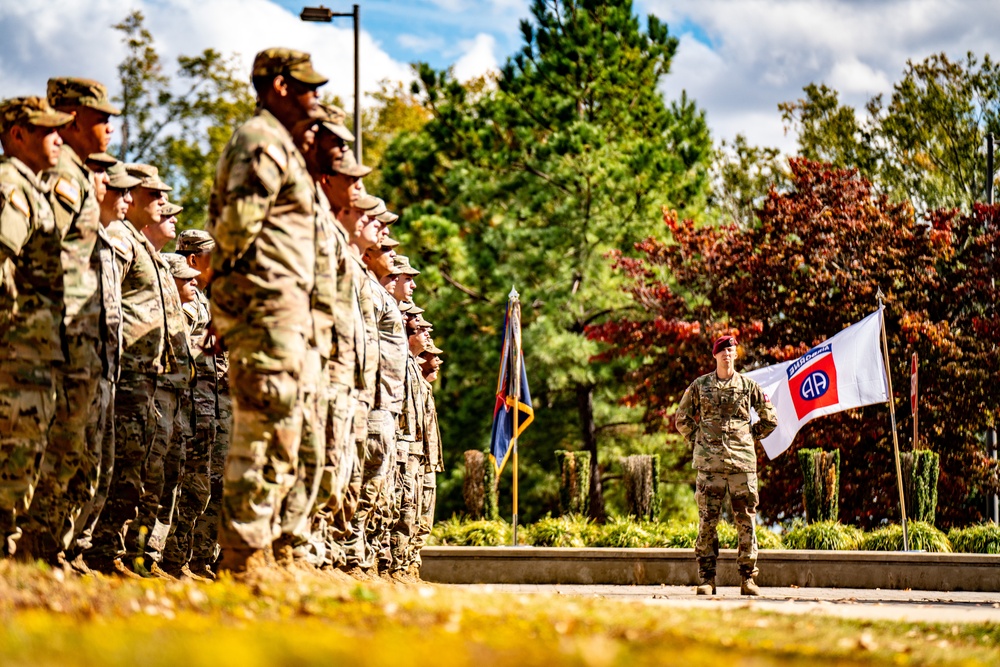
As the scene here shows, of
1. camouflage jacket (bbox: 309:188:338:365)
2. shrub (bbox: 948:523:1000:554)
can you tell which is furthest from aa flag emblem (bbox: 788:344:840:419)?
camouflage jacket (bbox: 309:188:338:365)

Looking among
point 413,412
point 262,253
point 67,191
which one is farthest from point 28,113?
point 413,412

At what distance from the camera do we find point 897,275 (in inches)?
1053

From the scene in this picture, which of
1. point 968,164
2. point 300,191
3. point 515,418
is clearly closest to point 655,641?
point 300,191

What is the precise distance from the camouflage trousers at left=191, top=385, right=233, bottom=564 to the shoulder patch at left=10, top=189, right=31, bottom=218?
11.5ft

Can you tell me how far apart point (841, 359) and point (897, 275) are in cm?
799

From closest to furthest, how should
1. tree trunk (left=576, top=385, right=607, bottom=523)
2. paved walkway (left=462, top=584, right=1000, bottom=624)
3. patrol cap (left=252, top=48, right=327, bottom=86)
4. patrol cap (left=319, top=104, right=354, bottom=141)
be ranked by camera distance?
patrol cap (left=252, top=48, right=327, bottom=86) < patrol cap (left=319, top=104, right=354, bottom=141) < paved walkway (left=462, top=584, right=1000, bottom=624) < tree trunk (left=576, top=385, right=607, bottom=523)

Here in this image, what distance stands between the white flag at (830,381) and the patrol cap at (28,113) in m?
12.2

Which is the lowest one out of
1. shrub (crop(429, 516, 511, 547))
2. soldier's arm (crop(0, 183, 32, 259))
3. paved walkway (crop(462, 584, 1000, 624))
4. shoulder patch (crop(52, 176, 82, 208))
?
paved walkway (crop(462, 584, 1000, 624))

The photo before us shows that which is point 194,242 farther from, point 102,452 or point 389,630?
point 389,630

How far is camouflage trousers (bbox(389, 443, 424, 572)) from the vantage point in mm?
14430

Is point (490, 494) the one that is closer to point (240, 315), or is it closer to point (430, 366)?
point (430, 366)

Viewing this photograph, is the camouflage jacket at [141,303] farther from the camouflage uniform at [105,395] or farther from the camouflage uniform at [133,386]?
the camouflage uniform at [105,395]

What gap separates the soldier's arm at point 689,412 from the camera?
14.4 meters

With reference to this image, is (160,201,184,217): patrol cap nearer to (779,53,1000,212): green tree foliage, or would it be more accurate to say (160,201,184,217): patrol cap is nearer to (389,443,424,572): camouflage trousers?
(389,443,424,572): camouflage trousers
